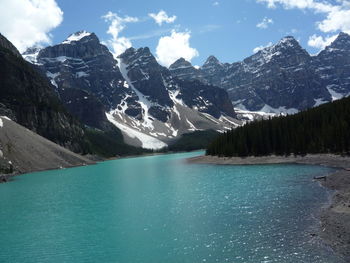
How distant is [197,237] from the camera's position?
31.2 metres

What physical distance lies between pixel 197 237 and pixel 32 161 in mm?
119463

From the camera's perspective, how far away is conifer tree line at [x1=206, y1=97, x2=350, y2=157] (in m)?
91.8

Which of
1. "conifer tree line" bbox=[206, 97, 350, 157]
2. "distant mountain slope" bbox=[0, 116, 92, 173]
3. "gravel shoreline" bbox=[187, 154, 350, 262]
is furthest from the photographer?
"distant mountain slope" bbox=[0, 116, 92, 173]

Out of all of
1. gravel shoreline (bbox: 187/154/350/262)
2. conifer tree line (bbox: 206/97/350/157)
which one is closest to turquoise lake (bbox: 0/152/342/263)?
gravel shoreline (bbox: 187/154/350/262)

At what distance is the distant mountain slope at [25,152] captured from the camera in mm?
126531

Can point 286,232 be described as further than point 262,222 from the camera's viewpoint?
No

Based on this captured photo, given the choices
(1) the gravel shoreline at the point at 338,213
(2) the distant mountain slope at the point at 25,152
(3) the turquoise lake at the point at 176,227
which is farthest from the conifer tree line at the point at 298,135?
(2) the distant mountain slope at the point at 25,152

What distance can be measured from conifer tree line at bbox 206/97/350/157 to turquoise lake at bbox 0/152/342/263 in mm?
37250

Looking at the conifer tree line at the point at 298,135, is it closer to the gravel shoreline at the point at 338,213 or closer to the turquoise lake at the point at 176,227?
the gravel shoreline at the point at 338,213

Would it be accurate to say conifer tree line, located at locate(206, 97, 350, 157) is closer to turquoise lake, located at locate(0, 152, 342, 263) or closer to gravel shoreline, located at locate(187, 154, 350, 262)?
gravel shoreline, located at locate(187, 154, 350, 262)

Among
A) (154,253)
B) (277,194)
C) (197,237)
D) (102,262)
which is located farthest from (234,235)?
(277,194)

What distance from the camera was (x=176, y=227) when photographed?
116 ft

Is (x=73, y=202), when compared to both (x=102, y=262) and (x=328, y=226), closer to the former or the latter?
(x=102, y=262)

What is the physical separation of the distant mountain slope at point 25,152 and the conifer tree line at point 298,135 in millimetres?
69935
